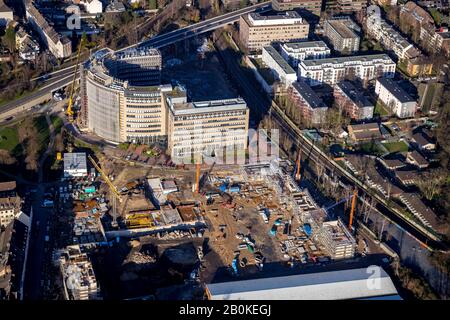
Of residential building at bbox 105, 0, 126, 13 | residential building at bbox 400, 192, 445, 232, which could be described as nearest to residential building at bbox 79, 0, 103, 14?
residential building at bbox 105, 0, 126, 13

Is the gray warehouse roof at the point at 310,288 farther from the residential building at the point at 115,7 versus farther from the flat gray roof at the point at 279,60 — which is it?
the residential building at the point at 115,7

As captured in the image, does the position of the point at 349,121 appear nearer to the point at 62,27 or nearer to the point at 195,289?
the point at 195,289

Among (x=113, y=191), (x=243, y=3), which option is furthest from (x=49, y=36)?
(x=113, y=191)

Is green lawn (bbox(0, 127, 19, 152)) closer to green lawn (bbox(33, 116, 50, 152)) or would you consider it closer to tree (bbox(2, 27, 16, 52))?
green lawn (bbox(33, 116, 50, 152))

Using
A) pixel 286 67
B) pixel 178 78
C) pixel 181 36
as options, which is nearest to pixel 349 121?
pixel 286 67

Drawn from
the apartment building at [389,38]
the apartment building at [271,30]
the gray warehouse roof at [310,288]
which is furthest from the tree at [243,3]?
the gray warehouse roof at [310,288]

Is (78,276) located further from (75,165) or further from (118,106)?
(118,106)
